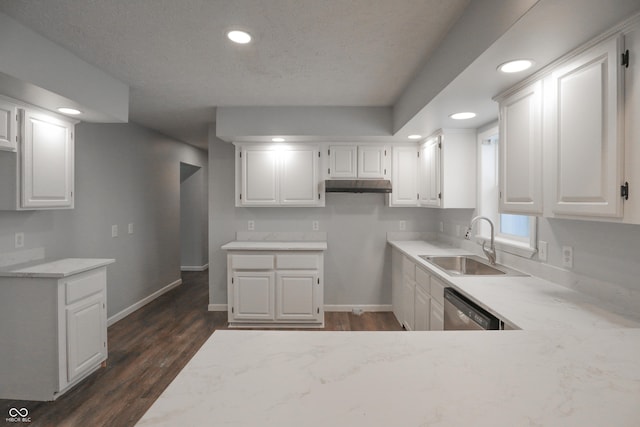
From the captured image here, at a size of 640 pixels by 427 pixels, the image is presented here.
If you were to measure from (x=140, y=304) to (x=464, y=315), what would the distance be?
4.08 meters

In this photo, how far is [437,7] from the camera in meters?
1.69

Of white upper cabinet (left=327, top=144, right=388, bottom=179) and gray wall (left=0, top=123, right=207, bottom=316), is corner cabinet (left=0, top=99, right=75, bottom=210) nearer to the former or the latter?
gray wall (left=0, top=123, right=207, bottom=316)

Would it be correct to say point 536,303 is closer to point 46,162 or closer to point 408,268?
point 408,268

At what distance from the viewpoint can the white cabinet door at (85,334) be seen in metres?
2.28

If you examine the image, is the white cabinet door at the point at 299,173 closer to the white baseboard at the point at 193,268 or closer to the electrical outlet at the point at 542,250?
the electrical outlet at the point at 542,250

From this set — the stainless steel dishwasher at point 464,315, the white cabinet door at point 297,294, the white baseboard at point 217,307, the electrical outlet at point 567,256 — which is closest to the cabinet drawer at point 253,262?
the white cabinet door at point 297,294

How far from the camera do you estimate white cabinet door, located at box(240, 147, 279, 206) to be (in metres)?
3.70

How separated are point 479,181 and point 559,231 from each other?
1.14m

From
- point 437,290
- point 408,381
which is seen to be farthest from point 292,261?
point 408,381

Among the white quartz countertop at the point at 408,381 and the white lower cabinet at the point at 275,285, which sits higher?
the white quartz countertop at the point at 408,381

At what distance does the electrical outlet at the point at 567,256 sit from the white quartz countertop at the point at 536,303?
0.14 m

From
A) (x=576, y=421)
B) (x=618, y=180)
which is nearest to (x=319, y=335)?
(x=576, y=421)

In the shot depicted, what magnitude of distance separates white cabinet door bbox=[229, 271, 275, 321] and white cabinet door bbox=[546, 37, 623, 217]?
9.00ft

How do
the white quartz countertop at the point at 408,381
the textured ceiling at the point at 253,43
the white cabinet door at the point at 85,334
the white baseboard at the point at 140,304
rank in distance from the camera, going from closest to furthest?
1. the white quartz countertop at the point at 408,381
2. the textured ceiling at the point at 253,43
3. the white cabinet door at the point at 85,334
4. the white baseboard at the point at 140,304
